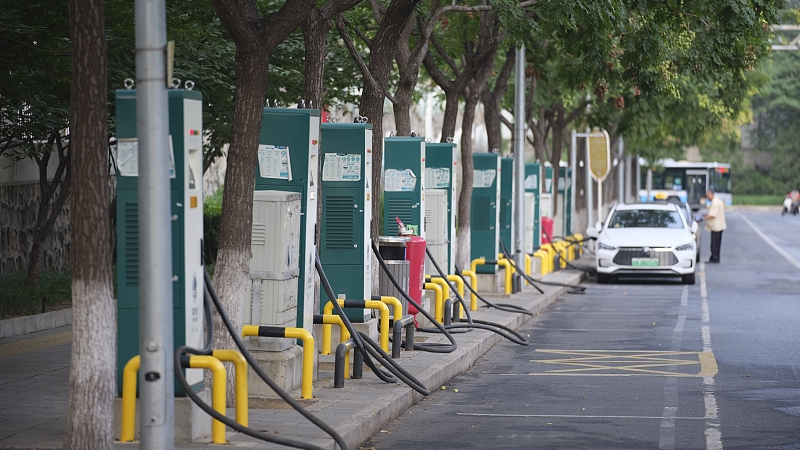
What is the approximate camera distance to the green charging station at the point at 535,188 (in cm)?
2650

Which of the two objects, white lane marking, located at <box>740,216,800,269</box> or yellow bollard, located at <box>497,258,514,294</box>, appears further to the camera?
white lane marking, located at <box>740,216,800,269</box>

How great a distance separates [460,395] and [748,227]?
49458 millimetres

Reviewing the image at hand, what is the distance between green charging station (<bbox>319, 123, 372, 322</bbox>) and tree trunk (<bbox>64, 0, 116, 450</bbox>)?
451 cm

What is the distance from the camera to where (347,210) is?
11.7 metres

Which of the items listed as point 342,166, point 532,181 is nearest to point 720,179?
point 532,181

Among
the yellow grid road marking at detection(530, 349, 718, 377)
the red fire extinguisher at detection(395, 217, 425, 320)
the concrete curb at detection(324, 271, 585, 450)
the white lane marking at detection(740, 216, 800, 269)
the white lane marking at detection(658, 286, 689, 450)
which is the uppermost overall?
the red fire extinguisher at detection(395, 217, 425, 320)

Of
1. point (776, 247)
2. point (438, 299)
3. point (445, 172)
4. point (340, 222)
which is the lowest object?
point (776, 247)

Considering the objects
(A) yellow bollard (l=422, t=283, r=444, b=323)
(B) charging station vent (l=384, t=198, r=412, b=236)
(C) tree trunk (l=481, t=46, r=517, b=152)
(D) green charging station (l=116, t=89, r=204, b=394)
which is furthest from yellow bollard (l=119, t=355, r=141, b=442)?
(C) tree trunk (l=481, t=46, r=517, b=152)

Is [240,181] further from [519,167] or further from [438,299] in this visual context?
[519,167]

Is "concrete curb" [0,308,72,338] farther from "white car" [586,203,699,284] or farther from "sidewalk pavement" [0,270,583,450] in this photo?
"white car" [586,203,699,284]

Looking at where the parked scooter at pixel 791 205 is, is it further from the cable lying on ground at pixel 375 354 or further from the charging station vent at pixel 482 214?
the cable lying on ground at pixel 375 354

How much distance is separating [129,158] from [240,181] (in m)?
1.30

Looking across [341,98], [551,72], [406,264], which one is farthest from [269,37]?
[551,72]

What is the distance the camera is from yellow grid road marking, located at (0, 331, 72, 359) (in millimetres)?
12312
